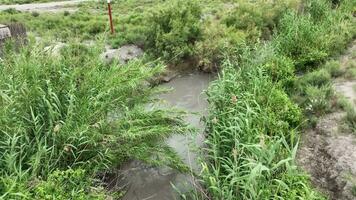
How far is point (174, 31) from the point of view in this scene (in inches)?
399

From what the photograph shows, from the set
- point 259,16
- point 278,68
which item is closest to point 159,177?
point 278,68

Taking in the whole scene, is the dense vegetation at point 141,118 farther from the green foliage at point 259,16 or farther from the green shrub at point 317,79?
the green foliage at point 259,16

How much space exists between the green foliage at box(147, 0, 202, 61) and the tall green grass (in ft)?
12.6

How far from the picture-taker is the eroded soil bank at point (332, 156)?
16.7ft

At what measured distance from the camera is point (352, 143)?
573cm

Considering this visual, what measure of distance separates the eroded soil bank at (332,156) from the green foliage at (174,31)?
4391mm

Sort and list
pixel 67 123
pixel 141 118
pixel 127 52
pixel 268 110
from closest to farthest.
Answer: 1. pixel 67 123
2. pixel 141 118
3. pixel 268 110
4. pixel 127 52

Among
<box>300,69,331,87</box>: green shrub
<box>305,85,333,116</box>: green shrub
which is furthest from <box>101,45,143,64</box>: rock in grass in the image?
<box>305,85,333,116</box>: green shrub

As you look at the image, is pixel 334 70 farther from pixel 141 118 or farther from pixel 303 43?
pixel 141 118

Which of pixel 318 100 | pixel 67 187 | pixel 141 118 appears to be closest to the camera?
pixel 67 187

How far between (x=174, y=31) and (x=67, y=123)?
18.8 feet

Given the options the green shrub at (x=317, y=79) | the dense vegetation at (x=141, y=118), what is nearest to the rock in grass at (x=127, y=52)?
the dense vegetation at (x=141, y=118)

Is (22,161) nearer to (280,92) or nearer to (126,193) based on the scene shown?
(126,193)

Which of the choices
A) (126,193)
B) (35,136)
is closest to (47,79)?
(35,136)
